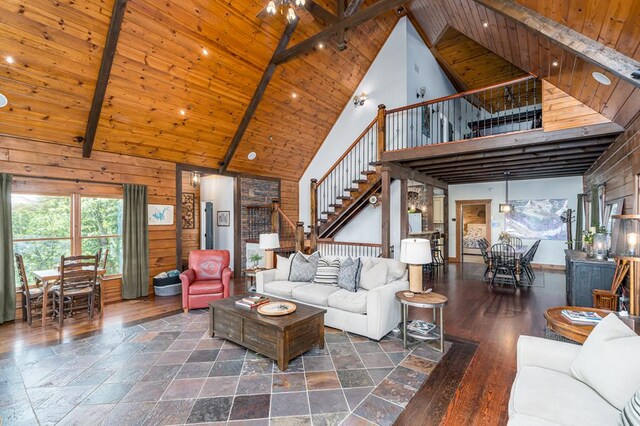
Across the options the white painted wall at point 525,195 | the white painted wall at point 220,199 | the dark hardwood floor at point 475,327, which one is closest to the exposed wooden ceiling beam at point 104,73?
the dark hardwood floor at point 475,327

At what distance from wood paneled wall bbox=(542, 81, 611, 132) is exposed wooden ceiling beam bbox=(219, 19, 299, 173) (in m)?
4.21

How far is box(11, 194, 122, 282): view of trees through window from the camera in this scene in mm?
4738

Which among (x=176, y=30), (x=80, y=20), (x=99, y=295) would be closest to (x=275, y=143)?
(x=176, y=30)

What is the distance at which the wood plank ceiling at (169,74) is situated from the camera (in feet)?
12.8

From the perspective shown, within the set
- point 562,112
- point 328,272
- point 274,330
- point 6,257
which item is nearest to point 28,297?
point 6,257

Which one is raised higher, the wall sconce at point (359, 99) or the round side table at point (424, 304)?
the wall sconce at point (359, 99)

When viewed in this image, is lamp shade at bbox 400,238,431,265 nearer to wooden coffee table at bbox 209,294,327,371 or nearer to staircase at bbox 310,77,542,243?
wooden coffee table at bbox 209,294,327,371

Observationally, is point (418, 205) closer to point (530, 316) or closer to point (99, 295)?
point (530, 316)

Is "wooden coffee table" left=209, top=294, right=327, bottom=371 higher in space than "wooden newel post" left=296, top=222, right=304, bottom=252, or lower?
lower

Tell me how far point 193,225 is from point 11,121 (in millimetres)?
4541

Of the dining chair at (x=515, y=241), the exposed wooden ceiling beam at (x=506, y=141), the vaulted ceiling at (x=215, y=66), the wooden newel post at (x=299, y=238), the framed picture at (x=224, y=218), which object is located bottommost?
the dining chair at (x=515, y=241)

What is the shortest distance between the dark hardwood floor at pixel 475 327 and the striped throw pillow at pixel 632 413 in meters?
1.00

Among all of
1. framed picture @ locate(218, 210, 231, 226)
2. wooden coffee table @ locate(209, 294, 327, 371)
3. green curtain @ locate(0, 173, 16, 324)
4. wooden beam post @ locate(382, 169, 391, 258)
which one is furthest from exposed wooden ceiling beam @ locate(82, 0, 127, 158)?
wooden beam post @ locate(382, 169, 391, 258)

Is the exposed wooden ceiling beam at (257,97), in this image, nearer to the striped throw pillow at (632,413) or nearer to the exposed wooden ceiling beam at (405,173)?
the exposed wooden ceiling beam at (405,173)
